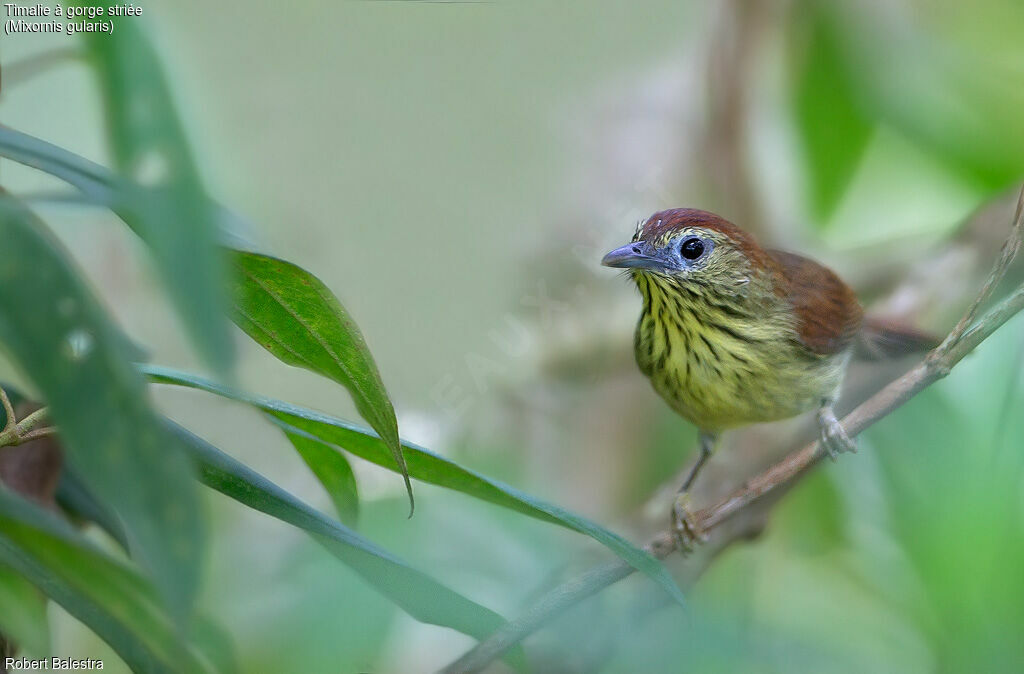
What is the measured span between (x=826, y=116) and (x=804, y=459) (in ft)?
9.19

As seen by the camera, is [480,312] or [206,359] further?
[480,312]

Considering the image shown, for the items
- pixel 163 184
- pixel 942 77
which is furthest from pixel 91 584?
pixel 942 77

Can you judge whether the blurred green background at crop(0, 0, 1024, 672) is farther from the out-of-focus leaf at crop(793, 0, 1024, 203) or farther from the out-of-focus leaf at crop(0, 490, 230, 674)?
the out-of-focus leaf at crop(0, 490, 230, 674)

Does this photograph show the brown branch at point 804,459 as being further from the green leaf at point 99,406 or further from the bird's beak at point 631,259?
the bird's beak at point 631,259

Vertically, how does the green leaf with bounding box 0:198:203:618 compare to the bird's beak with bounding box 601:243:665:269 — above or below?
above

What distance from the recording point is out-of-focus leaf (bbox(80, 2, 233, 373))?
778 mm

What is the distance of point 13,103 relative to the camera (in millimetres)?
3742

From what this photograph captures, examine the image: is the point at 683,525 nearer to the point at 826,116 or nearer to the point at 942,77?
the point at 826,116

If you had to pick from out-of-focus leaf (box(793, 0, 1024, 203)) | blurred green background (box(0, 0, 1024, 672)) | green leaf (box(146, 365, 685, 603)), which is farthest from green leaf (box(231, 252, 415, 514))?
out-of-focus leaf (box(793, 0, 1024, 203))

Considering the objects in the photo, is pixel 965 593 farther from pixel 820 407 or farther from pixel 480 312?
pixel 480 312

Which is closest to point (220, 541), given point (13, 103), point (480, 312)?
point (480, 312)

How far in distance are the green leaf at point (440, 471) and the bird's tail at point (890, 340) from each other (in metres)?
1.87

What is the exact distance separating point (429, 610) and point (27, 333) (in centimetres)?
75

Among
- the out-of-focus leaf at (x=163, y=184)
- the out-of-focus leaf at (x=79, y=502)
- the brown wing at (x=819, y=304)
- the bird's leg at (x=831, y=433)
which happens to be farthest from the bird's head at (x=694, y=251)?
the out-of-focus leaf at (x=163, y=184)
